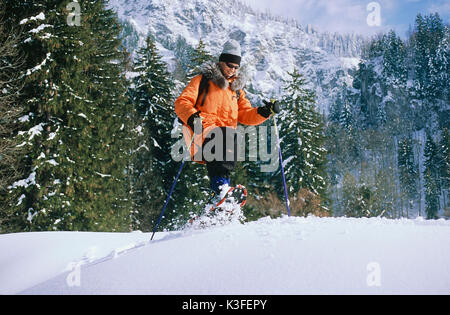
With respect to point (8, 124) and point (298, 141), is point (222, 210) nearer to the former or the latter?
point (8, 124)

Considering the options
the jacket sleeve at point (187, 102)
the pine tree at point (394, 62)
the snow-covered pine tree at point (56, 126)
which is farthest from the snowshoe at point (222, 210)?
the pine tree at point (394, 62)

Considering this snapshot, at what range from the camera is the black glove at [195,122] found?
13.0 feet

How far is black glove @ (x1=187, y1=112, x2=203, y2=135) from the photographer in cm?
397

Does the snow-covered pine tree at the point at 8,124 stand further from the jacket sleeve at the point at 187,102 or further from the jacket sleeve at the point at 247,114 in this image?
the jacket sleeve at the point at 247,114

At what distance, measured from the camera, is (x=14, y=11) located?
12.4 metres

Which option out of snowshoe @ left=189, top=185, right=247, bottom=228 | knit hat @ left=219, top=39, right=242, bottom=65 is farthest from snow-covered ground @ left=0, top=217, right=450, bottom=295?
knit hat @ left=219, top=39, right=242, bottom=65

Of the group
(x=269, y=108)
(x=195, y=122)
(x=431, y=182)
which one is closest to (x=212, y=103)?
(x=195, y=122)

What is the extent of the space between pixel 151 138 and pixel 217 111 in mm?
18842

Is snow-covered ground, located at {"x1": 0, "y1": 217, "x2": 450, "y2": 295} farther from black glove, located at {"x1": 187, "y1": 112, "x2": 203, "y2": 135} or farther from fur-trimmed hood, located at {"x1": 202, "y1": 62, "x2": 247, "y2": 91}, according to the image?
fur-trimmed hood, located at {"x1": 202, "y1": 62, "x2": 247, "y2": 91}

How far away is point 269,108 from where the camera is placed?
14.8ft

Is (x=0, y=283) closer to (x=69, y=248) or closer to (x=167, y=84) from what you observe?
(x=69, y=248)

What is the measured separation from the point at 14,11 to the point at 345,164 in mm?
72907

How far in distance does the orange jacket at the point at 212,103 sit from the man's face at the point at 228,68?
0.25ft
